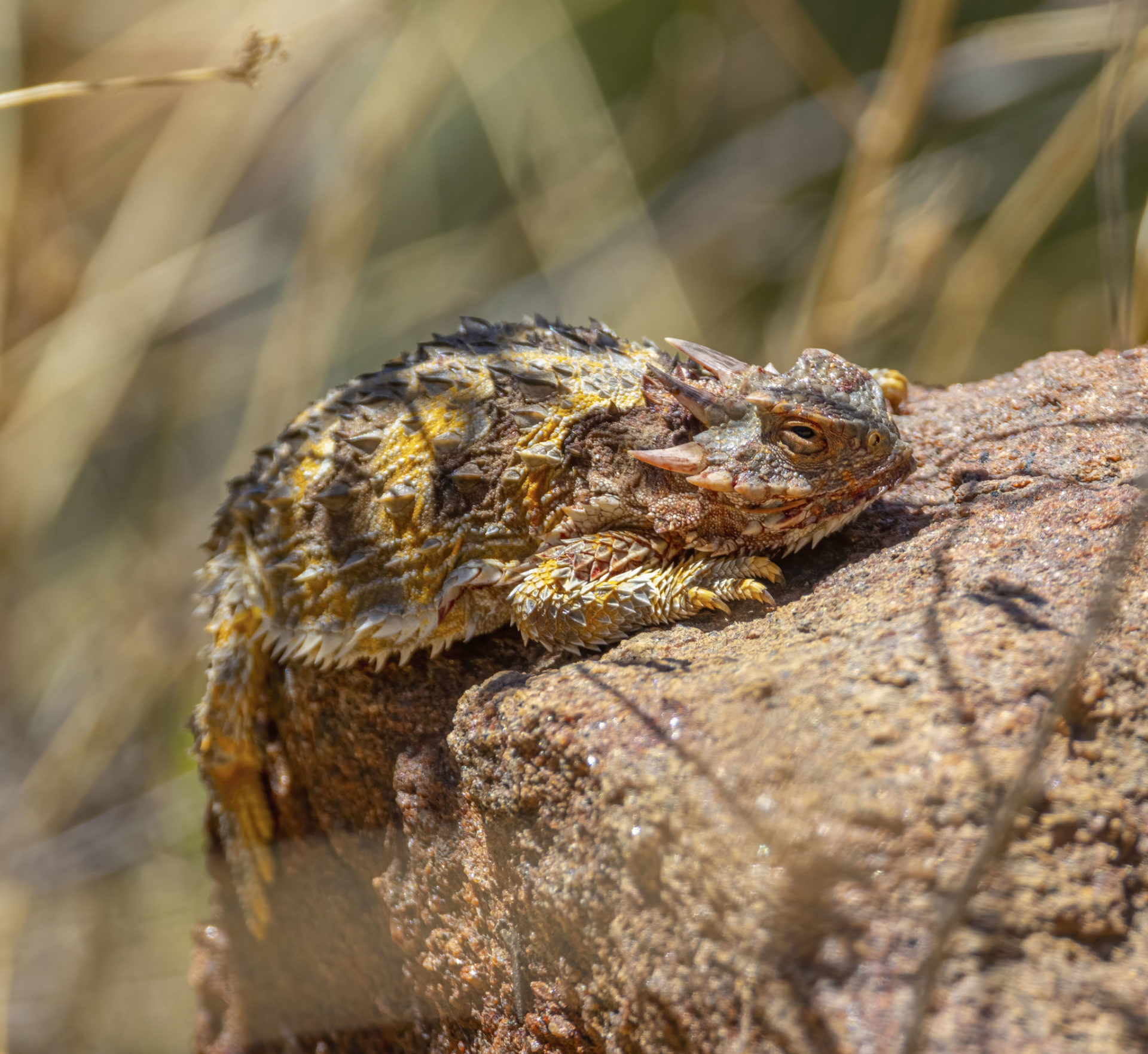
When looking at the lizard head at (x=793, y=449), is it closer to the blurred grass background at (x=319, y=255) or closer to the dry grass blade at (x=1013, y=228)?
the blurred grass background at (x=319, y=255)

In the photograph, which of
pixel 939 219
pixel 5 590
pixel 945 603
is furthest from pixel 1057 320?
pixel 5 590

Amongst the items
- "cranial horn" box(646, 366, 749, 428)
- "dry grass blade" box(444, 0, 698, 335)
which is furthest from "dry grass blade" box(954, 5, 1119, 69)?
"cranial horn" box(646, 366, 749, 428)

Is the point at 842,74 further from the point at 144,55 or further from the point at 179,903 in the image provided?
the point at 179,903

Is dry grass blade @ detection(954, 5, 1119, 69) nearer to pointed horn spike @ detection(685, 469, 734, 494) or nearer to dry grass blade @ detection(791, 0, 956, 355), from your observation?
dry grass blade @ detection(791, 0, 956, 355)

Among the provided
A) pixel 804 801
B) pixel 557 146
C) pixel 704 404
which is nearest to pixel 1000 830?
pixel 804 801

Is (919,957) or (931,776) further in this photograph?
(931,776)

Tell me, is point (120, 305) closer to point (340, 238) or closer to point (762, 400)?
point (340, 238)
